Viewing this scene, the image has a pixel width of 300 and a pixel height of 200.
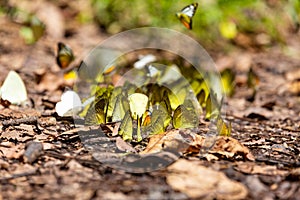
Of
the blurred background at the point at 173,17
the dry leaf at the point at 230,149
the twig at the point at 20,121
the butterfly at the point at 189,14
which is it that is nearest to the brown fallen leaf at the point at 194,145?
the dry leaf at the point at 230,149

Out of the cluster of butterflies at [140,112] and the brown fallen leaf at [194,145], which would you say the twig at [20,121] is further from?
the brown fallen leaf at [194,145]

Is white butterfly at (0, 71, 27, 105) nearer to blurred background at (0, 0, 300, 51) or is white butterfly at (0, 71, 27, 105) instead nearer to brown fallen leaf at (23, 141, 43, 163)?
brown fallen leaf at (23, 141, 43, 163)

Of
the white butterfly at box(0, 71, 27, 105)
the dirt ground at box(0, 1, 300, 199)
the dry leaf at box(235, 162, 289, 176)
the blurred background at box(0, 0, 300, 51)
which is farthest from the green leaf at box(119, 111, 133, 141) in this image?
the blurred background at box(0, 0, 300, 51)

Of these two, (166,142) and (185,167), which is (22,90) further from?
(185,167)

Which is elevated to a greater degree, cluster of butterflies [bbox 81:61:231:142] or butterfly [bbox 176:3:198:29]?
butterfly [bbox 176:3:198:29]

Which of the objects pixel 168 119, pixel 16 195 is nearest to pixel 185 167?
pixel 168 119

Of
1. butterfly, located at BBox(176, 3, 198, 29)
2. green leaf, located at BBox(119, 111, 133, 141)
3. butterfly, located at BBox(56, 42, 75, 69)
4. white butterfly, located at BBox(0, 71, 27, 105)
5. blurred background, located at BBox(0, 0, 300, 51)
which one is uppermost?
blurred background, located at BBox(0, 0, 300, 51)
